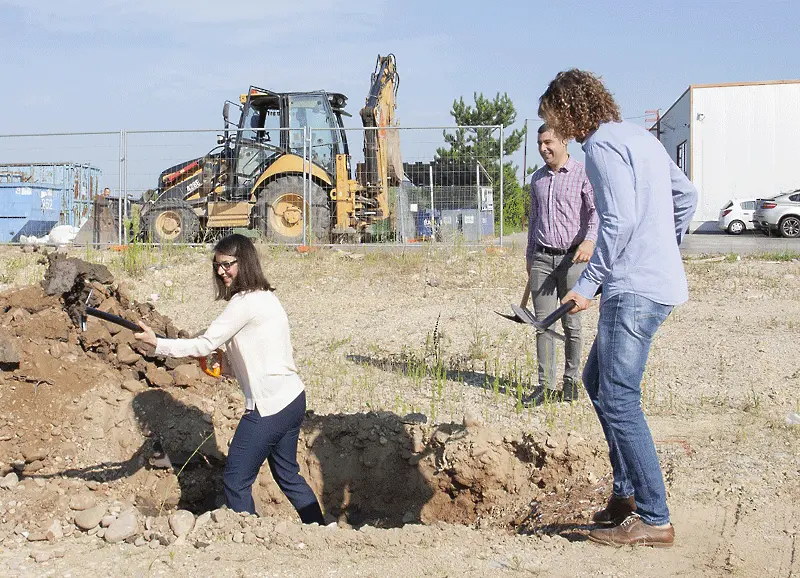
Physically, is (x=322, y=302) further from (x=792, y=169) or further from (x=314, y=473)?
(x=792, y=169)

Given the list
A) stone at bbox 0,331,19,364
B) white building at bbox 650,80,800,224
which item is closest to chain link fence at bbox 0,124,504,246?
stone at bbox 0,331,19,364

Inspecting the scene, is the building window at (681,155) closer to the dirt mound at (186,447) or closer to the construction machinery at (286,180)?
the construction machinery at (286,180)

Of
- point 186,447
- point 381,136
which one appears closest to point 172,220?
point 381,136

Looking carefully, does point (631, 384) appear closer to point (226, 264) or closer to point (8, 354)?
point (226, 264)

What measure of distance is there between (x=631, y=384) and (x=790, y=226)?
2258 cm

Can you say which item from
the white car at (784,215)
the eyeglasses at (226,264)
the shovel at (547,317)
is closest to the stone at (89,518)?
the eyeglasses at (226,264)

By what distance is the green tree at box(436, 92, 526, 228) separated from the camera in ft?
49.2

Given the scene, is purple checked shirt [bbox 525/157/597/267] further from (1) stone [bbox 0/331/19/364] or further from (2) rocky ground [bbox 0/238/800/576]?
(1) stone [bbox 0/331/19/364]

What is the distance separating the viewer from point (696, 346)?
7629 millimetres

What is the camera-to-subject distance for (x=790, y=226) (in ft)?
77.4

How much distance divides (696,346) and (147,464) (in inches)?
193

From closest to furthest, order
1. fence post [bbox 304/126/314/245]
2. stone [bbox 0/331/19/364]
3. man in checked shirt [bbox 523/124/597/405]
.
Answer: stone [bbox 0/331/19/364], man in checked shirt [bbox 523/124/597/405], fence post [bbox 304/126/314/245]

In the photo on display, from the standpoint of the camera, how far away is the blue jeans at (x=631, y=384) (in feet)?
11.2

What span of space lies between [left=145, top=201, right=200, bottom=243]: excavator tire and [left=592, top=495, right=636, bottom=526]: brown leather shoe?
12625 mm
